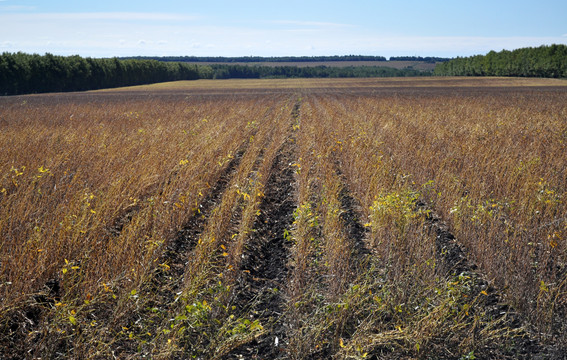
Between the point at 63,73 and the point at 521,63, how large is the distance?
8864 centimetres

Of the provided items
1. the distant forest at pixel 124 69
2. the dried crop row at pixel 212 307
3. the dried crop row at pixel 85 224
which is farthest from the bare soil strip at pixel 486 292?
the distant forest at pixel 124 69

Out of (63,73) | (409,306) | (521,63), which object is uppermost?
(521,63)

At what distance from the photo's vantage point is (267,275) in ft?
17.6

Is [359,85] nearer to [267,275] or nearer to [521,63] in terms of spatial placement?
[521,63]

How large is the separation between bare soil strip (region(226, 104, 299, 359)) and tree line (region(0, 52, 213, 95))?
65911mm

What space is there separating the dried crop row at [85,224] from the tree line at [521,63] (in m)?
90.6

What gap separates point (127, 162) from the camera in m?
9.80

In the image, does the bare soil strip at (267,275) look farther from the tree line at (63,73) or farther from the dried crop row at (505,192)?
the tree line at (63,73)

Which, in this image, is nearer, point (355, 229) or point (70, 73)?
point (355, 229)

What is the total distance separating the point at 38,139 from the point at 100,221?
8042 mm

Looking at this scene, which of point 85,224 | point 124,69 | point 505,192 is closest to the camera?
point 85,224

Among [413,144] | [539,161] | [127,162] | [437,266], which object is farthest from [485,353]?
[413,144]

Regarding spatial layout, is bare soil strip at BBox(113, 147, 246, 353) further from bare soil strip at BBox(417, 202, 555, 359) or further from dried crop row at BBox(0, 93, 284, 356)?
bare soil strip at BBox(417, 202, 555, 359)

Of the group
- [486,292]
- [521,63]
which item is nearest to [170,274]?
[486,292]
